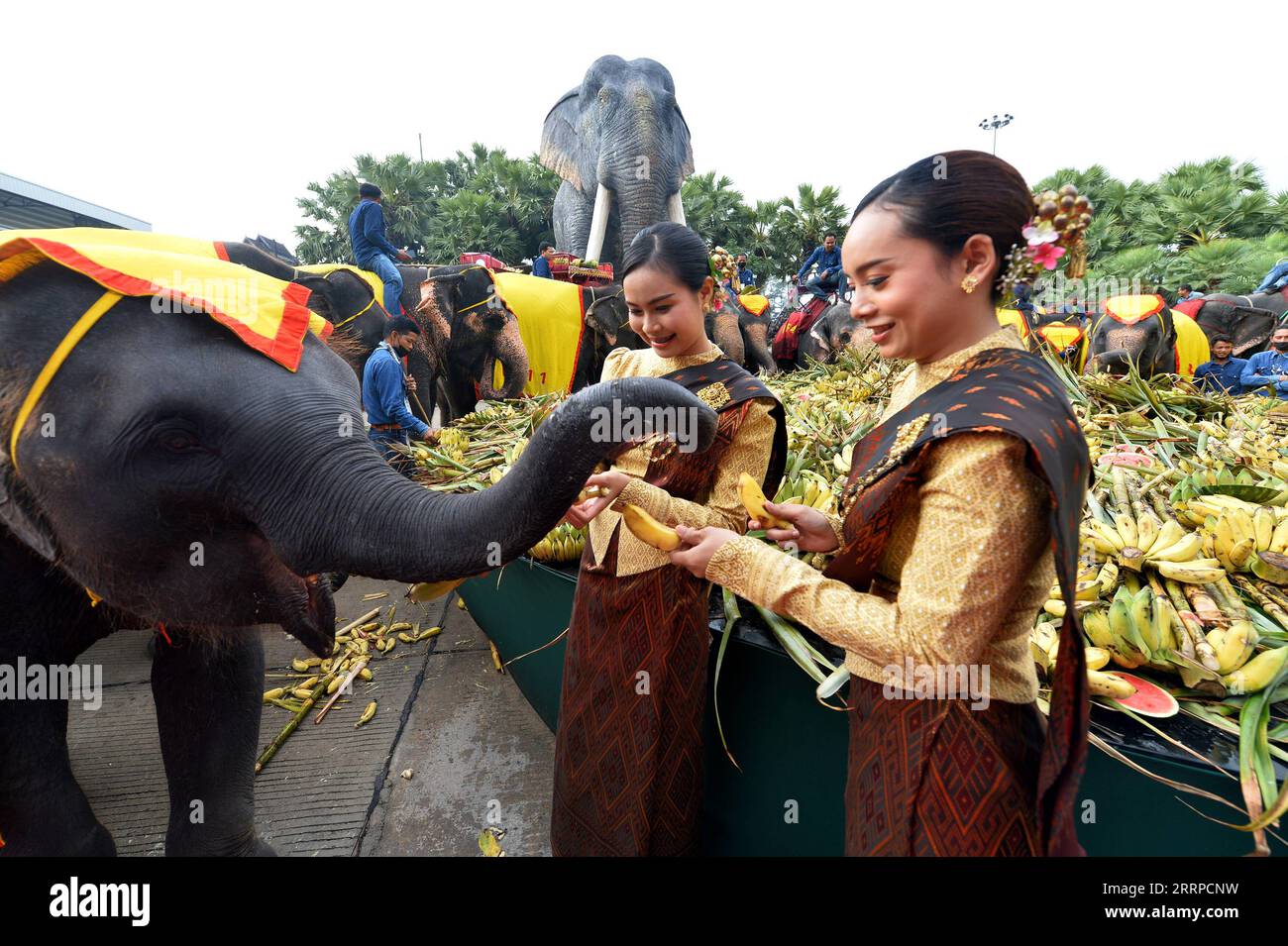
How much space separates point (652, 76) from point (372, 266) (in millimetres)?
4999

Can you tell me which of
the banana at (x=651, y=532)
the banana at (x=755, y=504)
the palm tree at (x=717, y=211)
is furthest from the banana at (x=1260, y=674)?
the palm tree at (x=717, y=211)

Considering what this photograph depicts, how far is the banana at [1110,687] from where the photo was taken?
1565mm

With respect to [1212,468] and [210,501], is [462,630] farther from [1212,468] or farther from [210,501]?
[1212,468]

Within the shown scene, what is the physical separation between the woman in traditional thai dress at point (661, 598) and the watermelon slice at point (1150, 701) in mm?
1063

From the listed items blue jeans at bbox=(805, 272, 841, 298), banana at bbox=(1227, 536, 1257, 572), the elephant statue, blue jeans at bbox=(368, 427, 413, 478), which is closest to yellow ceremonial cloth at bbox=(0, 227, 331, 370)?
banana at bbox=(1227, 536, 1257, 572)

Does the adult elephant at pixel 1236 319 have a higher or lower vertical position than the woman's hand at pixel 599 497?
higher

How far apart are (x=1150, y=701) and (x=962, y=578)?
1048 mm

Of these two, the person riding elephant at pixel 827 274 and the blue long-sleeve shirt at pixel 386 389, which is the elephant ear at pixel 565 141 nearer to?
the person riding elephant at pixel 827 274

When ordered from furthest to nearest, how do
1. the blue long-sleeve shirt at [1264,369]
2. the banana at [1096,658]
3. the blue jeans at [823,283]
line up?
the blue jeans at [823,283] → the blue long-sleeve shirt at [1264,369] → the banana at [1096,658]

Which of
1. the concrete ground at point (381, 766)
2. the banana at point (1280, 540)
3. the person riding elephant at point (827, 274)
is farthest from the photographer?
the person riding elephant at point (827, 274)

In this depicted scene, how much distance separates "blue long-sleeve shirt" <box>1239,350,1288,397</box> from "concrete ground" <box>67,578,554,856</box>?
753 centimetres

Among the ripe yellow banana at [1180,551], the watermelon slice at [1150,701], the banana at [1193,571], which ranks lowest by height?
the watermelon slice at [1150,701]

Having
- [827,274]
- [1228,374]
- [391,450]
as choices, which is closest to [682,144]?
[827,274]

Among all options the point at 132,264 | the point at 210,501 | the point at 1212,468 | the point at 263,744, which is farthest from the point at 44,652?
the point at 1212,468
